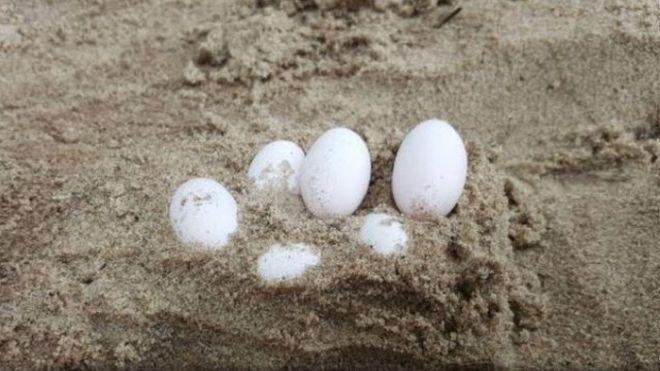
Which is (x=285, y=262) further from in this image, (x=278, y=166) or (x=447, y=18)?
(x=447, y=18)

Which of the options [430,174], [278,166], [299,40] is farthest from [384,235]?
[299,40]

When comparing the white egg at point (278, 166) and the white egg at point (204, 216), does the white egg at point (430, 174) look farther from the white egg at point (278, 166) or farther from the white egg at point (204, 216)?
the white egg at point (204, 216)

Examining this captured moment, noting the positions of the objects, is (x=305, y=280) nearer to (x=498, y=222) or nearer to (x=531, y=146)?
(x=498, y=222)

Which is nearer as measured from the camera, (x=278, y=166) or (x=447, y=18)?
(x=278, y=166)

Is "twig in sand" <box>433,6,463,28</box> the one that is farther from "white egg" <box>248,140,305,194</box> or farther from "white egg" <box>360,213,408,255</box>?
"white egg" <box>360,213,408,255</box>

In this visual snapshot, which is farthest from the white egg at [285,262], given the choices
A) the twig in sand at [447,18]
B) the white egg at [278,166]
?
the twig in sand at [447,18]
